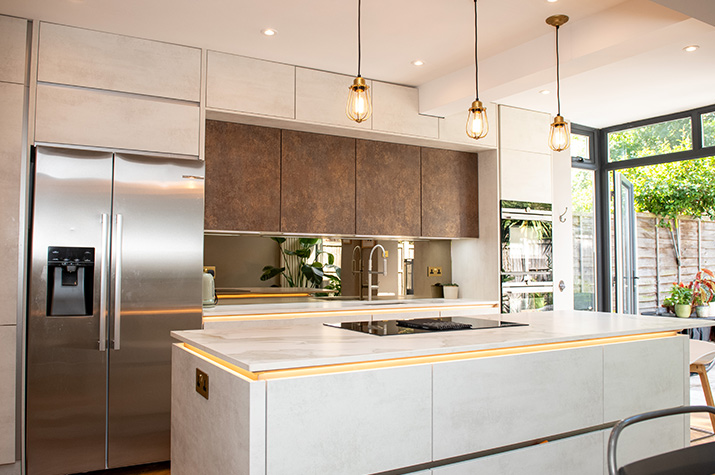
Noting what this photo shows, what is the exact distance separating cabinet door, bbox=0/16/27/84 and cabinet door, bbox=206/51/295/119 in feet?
3.52

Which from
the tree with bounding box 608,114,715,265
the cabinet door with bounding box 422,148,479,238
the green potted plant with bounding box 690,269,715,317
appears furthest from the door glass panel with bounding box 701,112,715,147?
the cabinet door with bounding box 422,148,479,238

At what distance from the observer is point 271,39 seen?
3713 millimetres

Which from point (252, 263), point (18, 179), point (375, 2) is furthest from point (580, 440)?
point (18, 179)

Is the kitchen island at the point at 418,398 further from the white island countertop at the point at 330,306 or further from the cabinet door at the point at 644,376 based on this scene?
the white island countertop at the point at 330,306

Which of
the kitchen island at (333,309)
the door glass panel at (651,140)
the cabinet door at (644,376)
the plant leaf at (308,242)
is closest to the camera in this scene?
the cabinet door at (644,376)

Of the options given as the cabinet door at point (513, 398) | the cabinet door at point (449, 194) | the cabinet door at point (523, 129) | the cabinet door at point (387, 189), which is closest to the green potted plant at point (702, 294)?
the cabinet door at point (523, 129)

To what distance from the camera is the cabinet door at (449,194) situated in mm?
4961

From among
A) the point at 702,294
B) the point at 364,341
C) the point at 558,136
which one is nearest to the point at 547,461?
the point at 364,341

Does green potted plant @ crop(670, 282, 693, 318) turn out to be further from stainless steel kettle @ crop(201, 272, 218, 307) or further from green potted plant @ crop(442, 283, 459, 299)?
stainless steel kettle @ crop(201, 272, 218, 307)

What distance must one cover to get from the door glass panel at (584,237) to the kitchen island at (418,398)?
10.9ft

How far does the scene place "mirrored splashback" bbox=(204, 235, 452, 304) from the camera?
14.5 feet

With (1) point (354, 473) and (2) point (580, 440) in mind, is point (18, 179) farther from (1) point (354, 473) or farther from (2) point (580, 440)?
(2) point (580, 440)

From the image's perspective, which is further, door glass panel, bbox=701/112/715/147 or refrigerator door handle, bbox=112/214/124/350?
door glass panel, bbox=701/112/715/147

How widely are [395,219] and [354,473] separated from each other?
303cm
